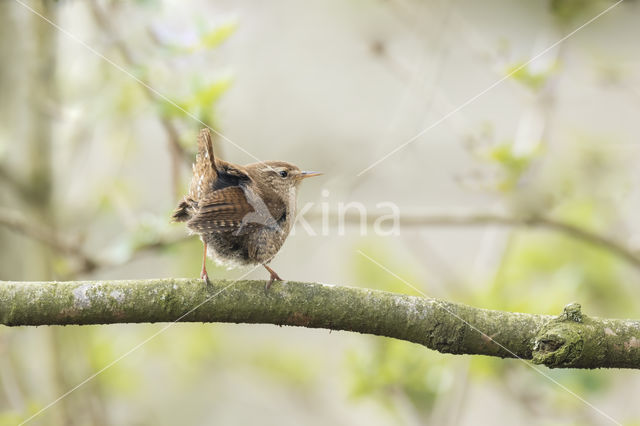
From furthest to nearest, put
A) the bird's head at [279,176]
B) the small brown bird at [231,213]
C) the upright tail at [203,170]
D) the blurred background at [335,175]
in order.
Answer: the blurred background at [335,175] → the bird's head at [279,176] → the upright tail at [203,170] → the small brown bird at [231,213]

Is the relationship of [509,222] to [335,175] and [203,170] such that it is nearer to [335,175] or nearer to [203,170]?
[335,175]

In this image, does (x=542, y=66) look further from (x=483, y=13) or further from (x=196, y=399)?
(x=196, y=399)

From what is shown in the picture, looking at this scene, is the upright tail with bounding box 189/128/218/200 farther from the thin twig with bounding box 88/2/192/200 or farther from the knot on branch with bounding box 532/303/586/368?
the knot on branch with bounding box 532/303/586/368

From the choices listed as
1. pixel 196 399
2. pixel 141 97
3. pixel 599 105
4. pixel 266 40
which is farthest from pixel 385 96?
pixel 196 399

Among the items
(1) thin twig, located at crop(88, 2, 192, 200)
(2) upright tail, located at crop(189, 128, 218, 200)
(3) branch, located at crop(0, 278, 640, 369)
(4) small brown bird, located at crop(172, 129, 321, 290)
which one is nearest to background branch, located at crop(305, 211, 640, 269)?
(1) thin twig, located at crop(88, 2, 192, 200)

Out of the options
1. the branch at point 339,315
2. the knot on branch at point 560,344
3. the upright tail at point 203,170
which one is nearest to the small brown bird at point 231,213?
the upright tail at point 203,170

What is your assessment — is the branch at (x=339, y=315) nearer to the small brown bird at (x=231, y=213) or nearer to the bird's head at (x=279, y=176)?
the small brown bird at (x=231, y=213)
